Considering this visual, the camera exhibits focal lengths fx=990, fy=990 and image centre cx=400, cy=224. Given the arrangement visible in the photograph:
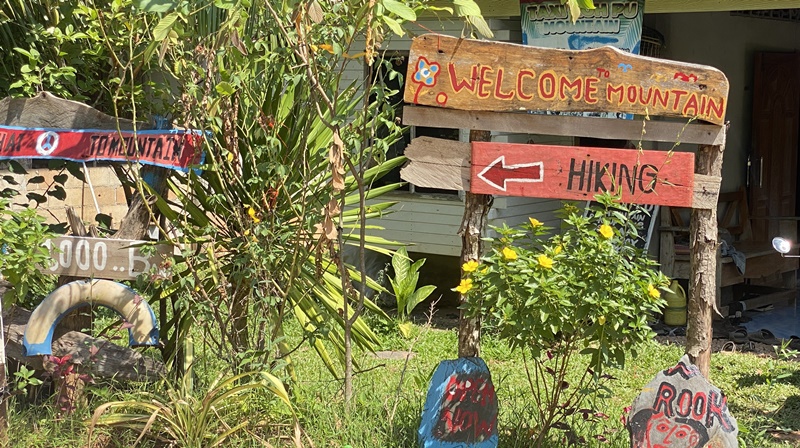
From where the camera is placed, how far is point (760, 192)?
35.0 ft

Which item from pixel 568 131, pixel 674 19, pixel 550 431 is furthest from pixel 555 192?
pixel 674 19

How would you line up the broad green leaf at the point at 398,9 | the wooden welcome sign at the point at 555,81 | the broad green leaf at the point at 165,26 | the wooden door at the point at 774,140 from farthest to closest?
the wooden door at the point at 774,140, the wooden welcome sign at the point at 555,81, the broad green leaf at the point at 165,26, the broad green leaf at the point at 398,9

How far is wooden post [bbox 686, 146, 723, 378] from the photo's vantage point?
438 centimetres

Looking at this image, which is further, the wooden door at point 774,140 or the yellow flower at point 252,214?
the wooden door at point 774,140

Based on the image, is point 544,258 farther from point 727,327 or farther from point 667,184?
point 727,327

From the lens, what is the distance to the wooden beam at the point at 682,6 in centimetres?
682

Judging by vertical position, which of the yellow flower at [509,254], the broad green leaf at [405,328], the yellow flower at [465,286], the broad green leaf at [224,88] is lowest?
the broad green leaf at [405,328]

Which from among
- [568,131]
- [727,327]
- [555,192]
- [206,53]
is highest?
[206,53]

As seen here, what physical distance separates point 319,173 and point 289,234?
72 centimetres

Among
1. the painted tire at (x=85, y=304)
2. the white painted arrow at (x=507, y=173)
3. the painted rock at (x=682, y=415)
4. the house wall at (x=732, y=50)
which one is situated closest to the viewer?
the painted rock at (x=682, y=415)

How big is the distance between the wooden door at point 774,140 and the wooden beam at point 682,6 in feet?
11.3

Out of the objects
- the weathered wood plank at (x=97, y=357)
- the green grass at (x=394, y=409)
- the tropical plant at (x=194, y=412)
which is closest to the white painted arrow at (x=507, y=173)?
the green grass at (x=394, y=409)

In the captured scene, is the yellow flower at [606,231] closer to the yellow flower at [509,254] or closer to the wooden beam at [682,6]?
the yellow flower at [509,254]

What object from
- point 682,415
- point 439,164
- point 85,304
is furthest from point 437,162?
point 85,304
